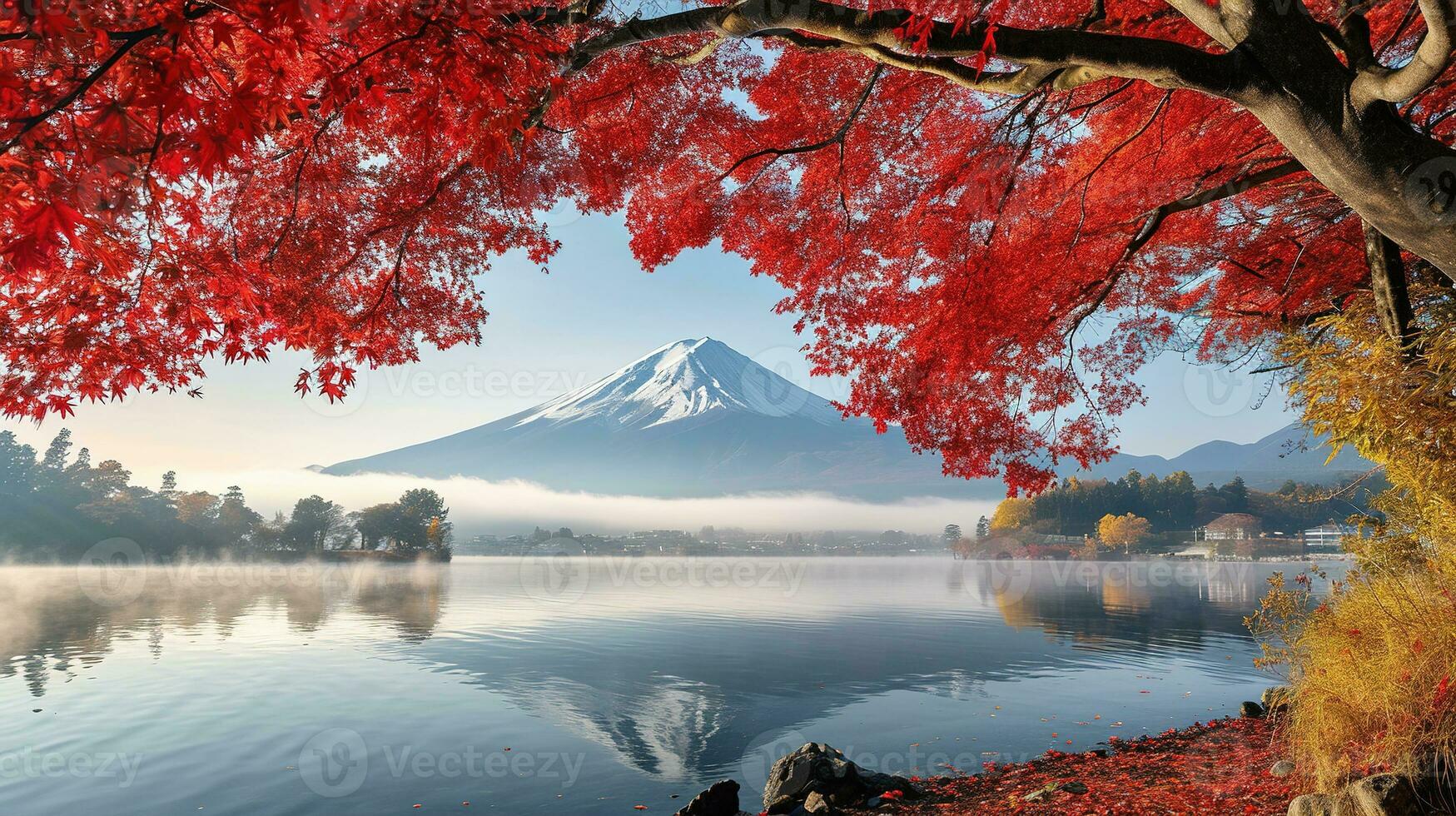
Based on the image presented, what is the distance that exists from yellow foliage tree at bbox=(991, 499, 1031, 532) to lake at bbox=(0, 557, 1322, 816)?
74.6 metres

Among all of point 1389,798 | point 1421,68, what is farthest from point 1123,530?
point 1421,68

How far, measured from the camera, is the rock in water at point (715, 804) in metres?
7.16

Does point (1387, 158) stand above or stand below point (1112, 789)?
above

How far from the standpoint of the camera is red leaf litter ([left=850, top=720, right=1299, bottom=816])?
5031 millimetres

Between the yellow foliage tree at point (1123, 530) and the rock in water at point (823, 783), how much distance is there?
100 meters

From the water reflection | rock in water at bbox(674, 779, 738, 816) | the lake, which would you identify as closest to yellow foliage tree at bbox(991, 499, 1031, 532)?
the lake

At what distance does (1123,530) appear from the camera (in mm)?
92188

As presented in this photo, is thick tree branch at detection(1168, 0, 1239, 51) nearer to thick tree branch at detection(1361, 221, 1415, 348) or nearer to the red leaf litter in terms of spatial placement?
thick tree branch at detection(1361, 221, 1415, 348)

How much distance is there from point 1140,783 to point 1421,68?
5.84m

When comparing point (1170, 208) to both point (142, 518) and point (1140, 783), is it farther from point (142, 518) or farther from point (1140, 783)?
point (142, 518)

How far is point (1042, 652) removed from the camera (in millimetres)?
19672

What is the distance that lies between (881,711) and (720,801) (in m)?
6.65

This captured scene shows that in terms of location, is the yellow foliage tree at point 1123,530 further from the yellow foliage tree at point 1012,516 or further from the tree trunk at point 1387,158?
the tree trunk at point 1387,158

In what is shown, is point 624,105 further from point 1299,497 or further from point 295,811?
point 295,811
